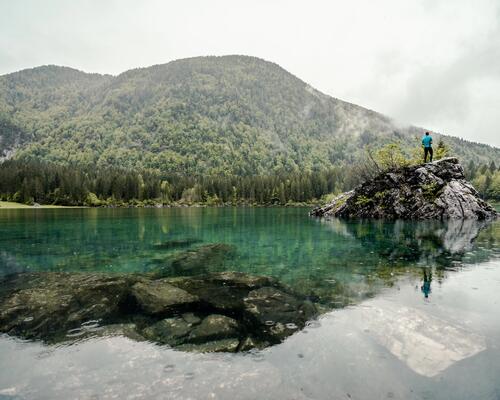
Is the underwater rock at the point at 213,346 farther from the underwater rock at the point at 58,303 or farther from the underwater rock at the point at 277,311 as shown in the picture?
the underwater rock at the point at 58,303

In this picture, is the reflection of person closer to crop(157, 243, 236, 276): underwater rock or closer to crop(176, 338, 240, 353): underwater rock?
crop(176, 338, 240, 353): underwater rock

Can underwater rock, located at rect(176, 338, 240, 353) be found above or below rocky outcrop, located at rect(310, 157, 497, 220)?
below

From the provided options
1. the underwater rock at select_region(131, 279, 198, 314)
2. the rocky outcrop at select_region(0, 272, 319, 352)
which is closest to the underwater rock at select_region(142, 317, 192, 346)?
the rocky outcrop at select_region(0, 272, 319, 352)

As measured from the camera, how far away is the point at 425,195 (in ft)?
243

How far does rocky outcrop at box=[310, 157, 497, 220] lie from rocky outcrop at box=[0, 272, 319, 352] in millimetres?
63308

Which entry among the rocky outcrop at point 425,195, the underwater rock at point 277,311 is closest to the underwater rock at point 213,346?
the underwater rock at point 277,311

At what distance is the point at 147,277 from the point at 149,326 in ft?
30.0

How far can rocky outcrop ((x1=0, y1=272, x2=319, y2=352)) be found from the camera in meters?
12.7

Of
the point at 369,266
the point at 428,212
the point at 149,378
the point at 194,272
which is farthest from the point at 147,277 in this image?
the point at 428,212

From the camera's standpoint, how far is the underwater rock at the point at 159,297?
15630 mm

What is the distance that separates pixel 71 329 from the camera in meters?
13.4

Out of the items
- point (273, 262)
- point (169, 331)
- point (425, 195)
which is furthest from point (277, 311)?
point (425, 195)

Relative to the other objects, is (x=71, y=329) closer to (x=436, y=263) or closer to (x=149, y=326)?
(x=149, y=326)

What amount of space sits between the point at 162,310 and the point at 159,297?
169 centimetres
